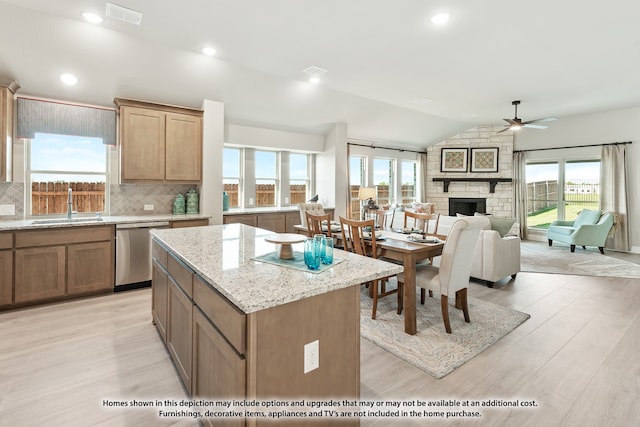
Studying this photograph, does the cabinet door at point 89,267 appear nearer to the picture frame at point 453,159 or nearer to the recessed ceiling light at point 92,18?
the recessed ceiling light at point 92,18

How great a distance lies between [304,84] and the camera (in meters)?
5.10

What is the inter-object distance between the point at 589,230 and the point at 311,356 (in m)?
7.38

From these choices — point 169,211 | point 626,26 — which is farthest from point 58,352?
point 626,26

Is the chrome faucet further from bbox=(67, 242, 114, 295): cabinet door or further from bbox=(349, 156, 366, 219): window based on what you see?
bbox=(349, 156, 366, 219): window

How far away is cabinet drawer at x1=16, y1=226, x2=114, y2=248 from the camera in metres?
3.34

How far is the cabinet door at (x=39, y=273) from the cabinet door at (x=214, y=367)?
9.23 feet

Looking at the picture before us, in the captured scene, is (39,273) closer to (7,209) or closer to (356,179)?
(7,209)

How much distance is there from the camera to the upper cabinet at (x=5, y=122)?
11.3ft

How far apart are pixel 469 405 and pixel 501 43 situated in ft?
12.3

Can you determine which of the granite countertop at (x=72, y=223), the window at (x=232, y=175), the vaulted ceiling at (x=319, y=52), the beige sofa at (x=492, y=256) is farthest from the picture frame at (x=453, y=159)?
the granite countertop at (x=72, y=223)

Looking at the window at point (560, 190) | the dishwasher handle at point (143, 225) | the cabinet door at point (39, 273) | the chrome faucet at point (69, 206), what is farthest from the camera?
the window at point (560, 190)

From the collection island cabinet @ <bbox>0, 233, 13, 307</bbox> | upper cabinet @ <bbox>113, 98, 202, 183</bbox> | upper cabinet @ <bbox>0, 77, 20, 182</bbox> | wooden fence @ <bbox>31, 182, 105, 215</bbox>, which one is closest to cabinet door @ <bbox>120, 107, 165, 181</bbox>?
upper cabinet @ <bbox>113, 98, 202, 183</bbox>

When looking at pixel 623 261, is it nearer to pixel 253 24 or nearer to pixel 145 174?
pixel 253 24

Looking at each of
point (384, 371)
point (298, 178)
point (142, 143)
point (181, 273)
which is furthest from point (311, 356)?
point (298, 178)
